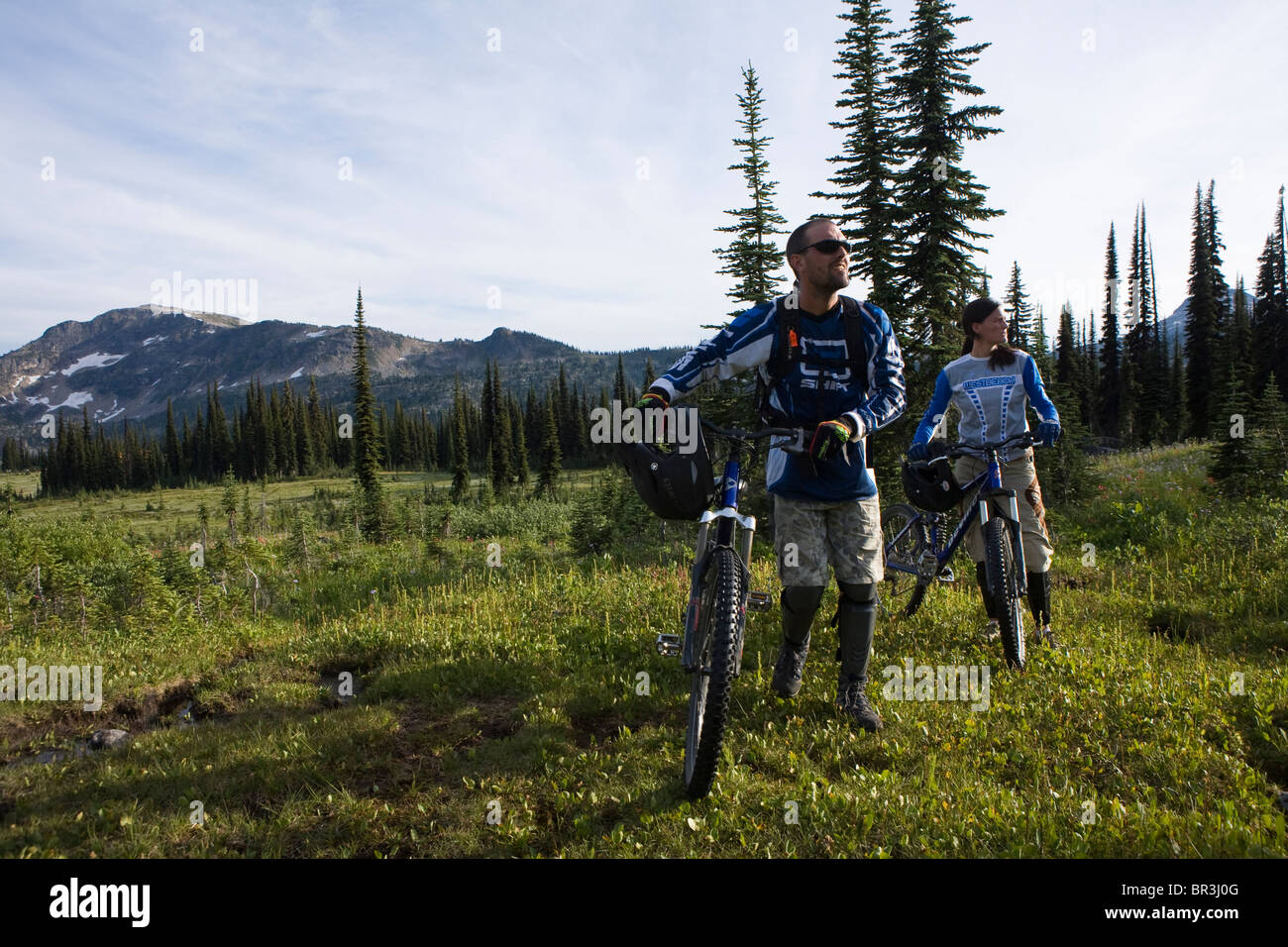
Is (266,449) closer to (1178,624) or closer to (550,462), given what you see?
(550,462)

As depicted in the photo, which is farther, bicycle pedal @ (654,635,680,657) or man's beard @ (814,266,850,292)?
man's beard @ (814,266,850,292)

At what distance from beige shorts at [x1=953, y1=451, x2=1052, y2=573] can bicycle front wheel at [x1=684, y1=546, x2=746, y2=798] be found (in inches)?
140

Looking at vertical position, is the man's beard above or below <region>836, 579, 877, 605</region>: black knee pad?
above

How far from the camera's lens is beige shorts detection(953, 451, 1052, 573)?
6.18 meters

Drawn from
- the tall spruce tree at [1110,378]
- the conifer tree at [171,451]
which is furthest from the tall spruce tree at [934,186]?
the conifer tree at [171,451]

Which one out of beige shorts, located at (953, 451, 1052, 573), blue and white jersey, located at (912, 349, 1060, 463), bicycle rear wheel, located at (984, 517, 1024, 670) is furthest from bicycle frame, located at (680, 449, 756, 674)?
beige shorts, located at (953, 451, 1052, 573)

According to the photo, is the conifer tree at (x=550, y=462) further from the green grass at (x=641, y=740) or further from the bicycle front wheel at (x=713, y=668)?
the bicycle front wheel at (x=713, y=668)

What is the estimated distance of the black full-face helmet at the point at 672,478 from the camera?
378 centimetres

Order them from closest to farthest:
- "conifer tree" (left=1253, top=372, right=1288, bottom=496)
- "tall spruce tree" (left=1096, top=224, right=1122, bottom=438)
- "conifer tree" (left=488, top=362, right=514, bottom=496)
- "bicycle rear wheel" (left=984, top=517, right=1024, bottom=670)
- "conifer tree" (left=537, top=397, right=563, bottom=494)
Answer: "bicycle rear wheel" (left=984, top=517, right=1024, bottom=670)
"conifer tree" (left=1253, top=372, right=1288, bottom=496)
"tall spruce tree" (left=1096, top=224, right=1122, bottom=438)
"conifer tree" (left=537, top=397, right=563, bottom=494)
"conifer tree" (left=488, top=362, right=514, bottom=496)

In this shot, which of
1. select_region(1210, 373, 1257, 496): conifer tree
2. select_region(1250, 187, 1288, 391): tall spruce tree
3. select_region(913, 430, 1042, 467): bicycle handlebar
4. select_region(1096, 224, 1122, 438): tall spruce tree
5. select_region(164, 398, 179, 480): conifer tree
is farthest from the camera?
select_region(164, 398, 179, 480): conifer tree

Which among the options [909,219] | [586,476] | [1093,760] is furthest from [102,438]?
[1093,760]

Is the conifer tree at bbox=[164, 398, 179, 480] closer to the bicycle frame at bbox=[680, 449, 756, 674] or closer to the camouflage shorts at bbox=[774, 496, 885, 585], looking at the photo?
the camouflage shorts at bbox=[774, 496, 885, 585]

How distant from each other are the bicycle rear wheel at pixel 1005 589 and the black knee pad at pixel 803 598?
6.05 feet

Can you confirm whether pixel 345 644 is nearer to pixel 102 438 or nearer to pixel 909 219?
pixel 909 219
